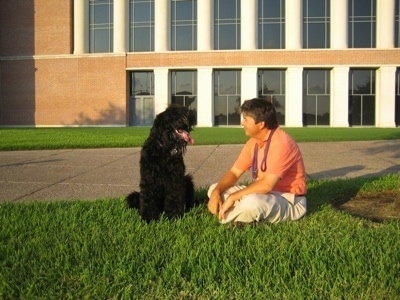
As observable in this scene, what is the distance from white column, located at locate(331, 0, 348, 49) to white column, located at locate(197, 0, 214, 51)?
34.1ft

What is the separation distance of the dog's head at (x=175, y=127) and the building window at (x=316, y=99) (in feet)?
111

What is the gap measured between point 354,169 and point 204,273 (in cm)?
731

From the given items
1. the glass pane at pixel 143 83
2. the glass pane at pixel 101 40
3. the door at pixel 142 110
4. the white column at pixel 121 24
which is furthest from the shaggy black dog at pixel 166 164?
the glass pane at pixel 101 40

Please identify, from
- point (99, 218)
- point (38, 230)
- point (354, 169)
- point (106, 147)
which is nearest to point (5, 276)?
point (38, 230)

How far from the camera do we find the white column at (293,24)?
114 ft

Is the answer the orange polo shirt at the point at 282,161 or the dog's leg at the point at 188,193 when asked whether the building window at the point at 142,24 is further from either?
the orange polo shirt at the point at 282,161

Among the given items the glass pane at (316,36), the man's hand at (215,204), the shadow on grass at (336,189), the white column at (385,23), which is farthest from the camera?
the glass pane at (316,36)

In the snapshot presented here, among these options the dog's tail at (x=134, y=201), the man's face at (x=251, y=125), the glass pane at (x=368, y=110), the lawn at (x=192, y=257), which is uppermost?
the glass pane at (x=368, y=110)

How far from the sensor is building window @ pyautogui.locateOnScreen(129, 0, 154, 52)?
37.4 meters

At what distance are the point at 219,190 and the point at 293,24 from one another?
33.2 metres

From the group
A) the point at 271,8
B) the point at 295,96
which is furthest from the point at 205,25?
the point at 295,96

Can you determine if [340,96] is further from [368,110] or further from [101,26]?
[101,26]

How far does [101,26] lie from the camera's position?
38562 millimetres

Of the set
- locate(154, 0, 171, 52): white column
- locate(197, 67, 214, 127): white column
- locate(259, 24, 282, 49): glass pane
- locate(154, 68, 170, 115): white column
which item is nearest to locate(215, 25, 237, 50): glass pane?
locate(259, 24, 282, 49): glass pane
